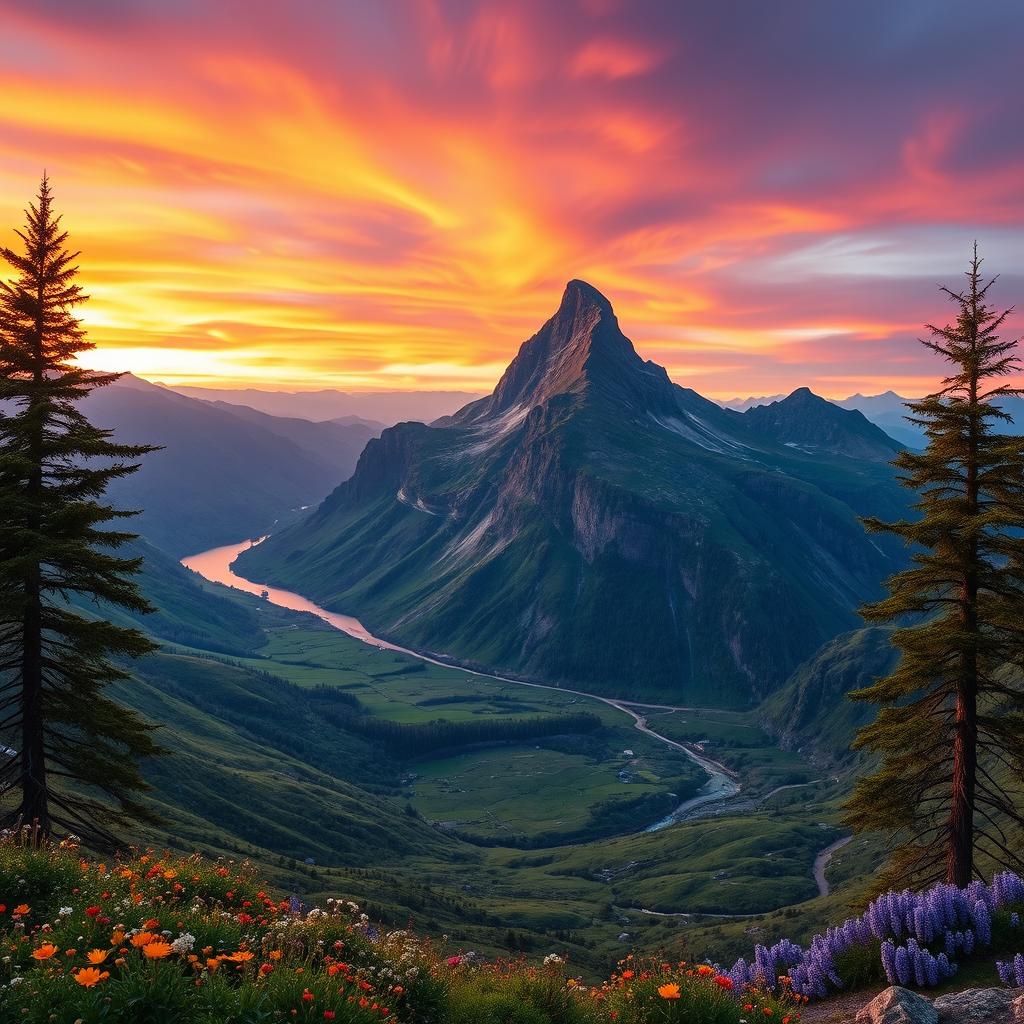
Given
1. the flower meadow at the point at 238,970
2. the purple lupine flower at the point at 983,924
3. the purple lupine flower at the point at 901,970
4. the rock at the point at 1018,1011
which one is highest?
the flower meadow at the point at 238,970

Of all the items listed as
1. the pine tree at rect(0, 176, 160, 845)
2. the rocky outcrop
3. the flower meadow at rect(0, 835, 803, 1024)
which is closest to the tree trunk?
the pine tree at rect(0, 176, 160, 845)

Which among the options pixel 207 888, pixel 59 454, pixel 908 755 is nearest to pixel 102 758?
pixel 59 454

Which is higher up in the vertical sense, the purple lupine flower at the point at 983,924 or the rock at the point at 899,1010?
the rock at the point at 899,1010

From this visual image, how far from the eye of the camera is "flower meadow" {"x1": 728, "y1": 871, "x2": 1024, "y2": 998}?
18.4 meters

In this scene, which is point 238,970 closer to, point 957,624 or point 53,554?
point 53,554

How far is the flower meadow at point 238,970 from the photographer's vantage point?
10914 mm

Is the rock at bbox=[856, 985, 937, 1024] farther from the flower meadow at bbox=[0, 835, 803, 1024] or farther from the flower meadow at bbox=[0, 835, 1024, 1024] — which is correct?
the flower meadow at bbox=[0, 835, 1024, 1024]

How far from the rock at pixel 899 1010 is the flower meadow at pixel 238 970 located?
1.73m

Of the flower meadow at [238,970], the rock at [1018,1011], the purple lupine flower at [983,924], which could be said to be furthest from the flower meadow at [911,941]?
the rock at [1018,1011]

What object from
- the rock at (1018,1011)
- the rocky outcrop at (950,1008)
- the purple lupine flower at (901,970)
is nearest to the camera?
the rock at (1018,1011)

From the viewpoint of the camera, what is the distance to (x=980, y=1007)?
15203 mm

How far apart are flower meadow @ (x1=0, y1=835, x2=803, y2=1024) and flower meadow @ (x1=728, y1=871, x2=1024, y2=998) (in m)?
1.99

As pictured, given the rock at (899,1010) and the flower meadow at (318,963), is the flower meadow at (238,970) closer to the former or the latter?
the flower meadow at (318,963)

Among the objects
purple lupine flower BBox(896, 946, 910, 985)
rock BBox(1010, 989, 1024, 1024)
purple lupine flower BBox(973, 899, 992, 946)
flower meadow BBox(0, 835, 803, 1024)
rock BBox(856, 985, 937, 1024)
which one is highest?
flower meadow BBox(0, 835, 803, 1024)
